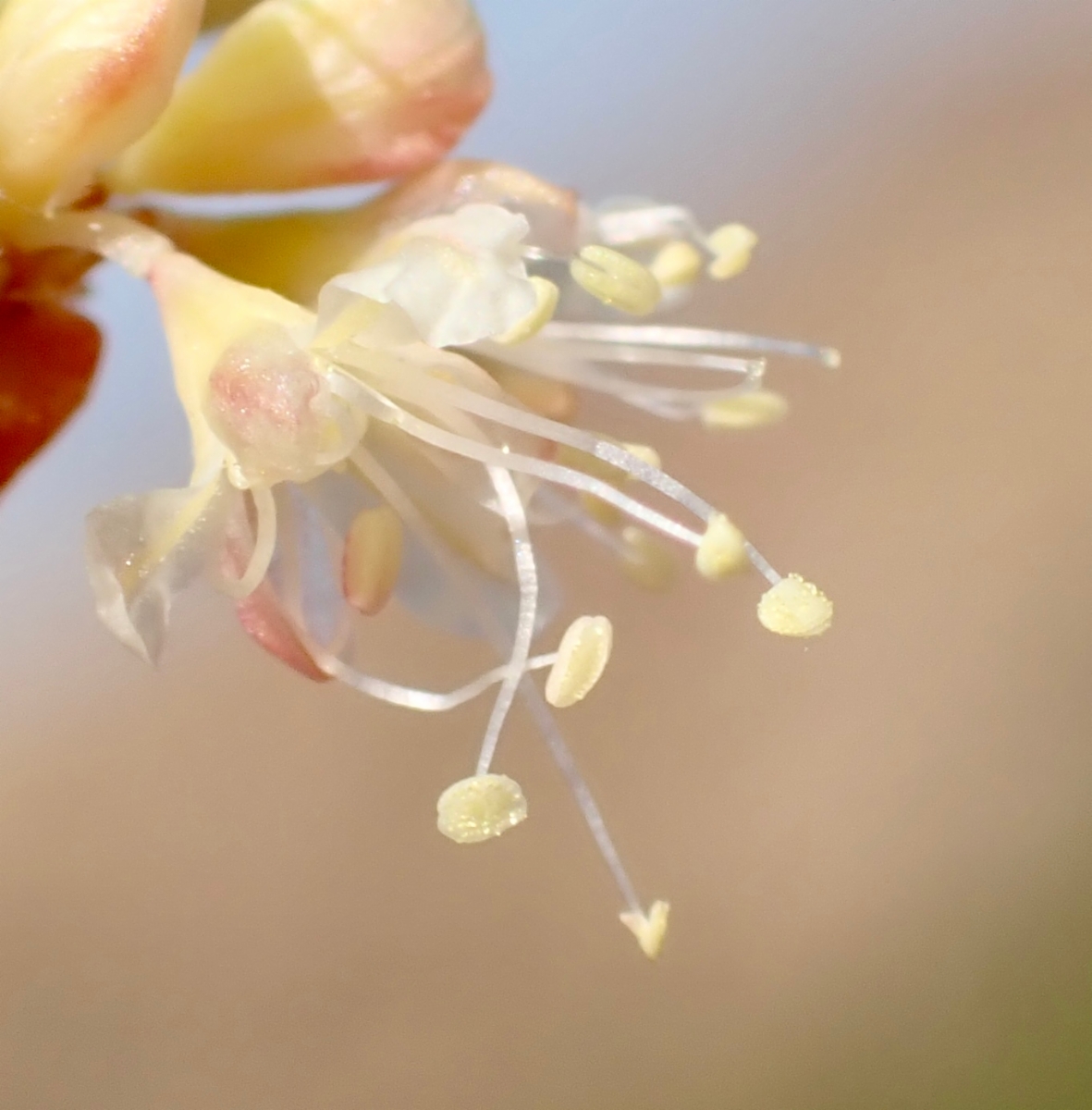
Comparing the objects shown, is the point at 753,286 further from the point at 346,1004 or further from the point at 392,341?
the point at 392,341

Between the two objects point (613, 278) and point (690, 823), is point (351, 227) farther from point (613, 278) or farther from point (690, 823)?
point (690, 823)

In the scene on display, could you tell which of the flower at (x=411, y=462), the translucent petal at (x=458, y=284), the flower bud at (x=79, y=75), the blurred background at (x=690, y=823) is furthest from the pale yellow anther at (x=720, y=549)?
the blurred background at (x=690, y=823)

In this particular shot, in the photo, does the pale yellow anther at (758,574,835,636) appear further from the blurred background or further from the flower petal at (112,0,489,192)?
the blurred background

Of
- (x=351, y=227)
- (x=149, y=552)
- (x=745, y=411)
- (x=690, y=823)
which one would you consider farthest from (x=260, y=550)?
(x=690, y=823)

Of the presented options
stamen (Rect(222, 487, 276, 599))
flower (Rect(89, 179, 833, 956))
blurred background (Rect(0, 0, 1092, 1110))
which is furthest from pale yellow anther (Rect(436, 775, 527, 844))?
blurred background (Rect(0, 0, 1092, 1110))

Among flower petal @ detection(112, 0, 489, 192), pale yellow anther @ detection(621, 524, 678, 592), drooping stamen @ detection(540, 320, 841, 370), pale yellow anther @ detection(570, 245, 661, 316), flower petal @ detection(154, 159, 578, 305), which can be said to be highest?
flower petal @ detection(112, 0, 489, 192)

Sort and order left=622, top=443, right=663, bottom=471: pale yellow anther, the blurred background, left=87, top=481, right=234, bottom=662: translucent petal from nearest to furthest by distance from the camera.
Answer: left=87, top=481, right=234, bottom=662: translucent petal
left=622, top=443, right=663, bottom=471: pale yellow anther
the blurred background
